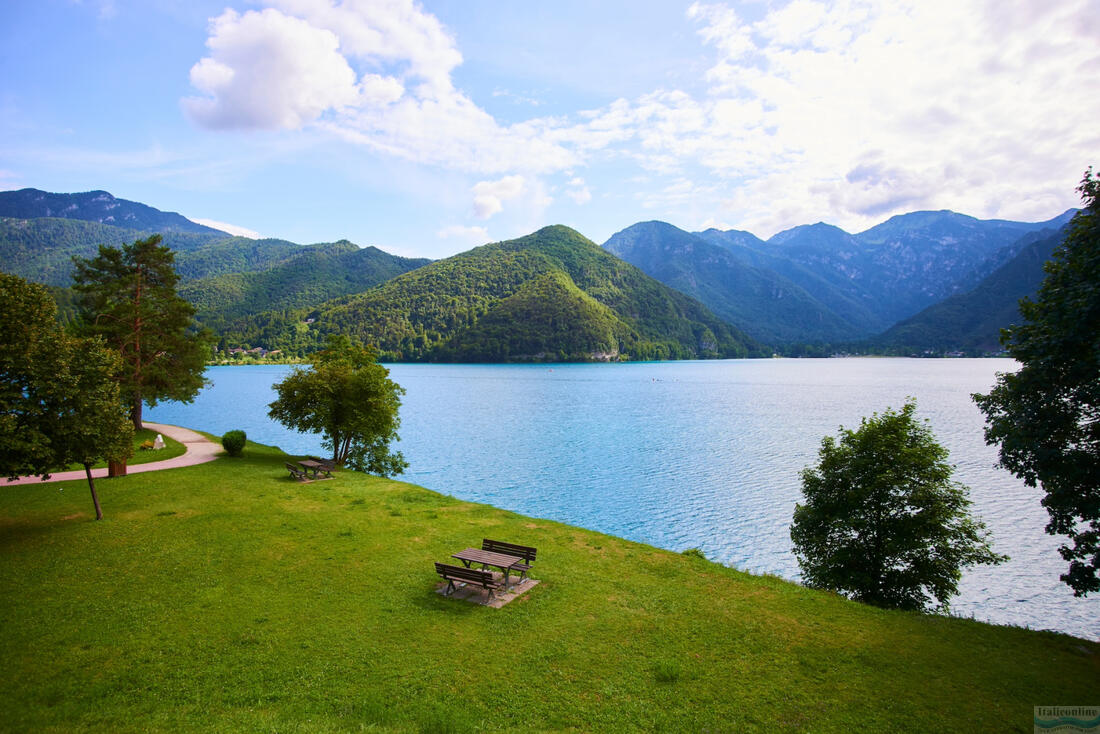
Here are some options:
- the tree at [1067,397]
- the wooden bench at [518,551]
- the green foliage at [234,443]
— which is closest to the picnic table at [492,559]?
the wooden bench at [518,551]

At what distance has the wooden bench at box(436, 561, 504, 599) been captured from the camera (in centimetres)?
1102

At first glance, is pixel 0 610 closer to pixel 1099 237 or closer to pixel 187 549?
pixel 187 549

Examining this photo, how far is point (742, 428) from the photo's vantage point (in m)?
55.8

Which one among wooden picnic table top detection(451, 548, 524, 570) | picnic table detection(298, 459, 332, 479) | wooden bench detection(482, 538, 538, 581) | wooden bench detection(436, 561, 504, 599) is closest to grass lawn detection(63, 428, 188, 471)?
picnic table detection(298, 459, 332, 479)

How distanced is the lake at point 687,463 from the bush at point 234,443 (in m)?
11.1

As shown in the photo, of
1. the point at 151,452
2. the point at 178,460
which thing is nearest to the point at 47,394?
the point at 178,460

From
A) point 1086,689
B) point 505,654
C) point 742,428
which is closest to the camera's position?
point 1086,689

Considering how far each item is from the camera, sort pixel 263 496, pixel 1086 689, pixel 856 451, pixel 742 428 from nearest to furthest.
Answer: pixel 1086 689, pixel 856 451, pixel 263 496, pixel 742 428

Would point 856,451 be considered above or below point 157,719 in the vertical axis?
above

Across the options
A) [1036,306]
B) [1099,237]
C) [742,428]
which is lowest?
[742,428]

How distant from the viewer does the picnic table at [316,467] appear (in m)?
24.1

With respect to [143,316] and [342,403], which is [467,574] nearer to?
[342,403]

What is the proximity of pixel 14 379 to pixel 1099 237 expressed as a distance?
2574 centimetres

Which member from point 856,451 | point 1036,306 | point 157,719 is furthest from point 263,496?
point 1036,306
